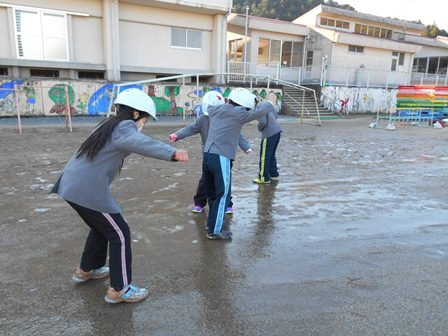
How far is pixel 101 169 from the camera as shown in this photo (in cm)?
269

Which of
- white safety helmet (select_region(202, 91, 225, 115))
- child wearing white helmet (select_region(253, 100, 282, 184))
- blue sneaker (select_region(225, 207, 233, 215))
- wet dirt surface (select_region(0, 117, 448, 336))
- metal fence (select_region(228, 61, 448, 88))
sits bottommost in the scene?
wet dirt surface (select_region(0, 117, 448, 336))

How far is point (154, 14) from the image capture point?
1884 centimetres

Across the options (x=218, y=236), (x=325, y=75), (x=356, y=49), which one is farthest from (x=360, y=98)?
(x=218, y=236)

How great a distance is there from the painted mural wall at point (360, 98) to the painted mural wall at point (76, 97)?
23.4 feet

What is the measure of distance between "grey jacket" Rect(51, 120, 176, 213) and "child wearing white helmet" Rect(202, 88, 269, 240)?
1.51m

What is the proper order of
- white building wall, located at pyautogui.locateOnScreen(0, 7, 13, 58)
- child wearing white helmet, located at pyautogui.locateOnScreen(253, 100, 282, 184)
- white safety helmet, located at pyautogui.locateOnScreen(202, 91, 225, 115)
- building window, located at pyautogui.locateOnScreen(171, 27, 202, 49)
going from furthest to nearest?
building window, located at pyautogui.locateOnScreen(171, 27, 202, 49)
white building wall, located at pyautogui.locateOnScreen(0, 7, 13, 58)
child wearing white helmet, located at pyautogui.locateOnScreen(253, 100, 282, 184)
white safety helmet, located at pyautogui.locateOnScreen(202, 91, 225, 115)

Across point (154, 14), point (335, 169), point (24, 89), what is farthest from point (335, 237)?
point (154, 14)

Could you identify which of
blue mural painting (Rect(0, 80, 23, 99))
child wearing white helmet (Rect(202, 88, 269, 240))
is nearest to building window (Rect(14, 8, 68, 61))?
blue mural painting (Rect(0, 80, 23, 99))

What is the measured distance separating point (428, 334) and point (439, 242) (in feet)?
6.32

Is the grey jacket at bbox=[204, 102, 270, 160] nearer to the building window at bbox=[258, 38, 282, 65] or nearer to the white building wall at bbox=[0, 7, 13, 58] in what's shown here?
the white building wall at bbox=[0, 7, 13, 58]

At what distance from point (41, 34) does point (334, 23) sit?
2075 centimetres

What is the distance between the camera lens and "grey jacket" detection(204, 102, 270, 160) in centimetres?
412

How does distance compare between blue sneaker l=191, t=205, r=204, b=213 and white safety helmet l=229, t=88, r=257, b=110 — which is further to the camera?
blue sneaker l=191, t=205, r=204, b=213

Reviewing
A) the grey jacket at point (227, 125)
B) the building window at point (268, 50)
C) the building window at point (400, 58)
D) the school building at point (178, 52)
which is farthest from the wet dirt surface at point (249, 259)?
the building window at point (400, 58)
